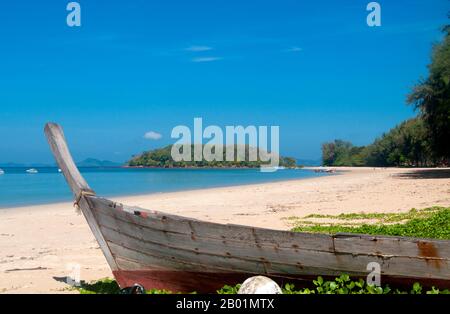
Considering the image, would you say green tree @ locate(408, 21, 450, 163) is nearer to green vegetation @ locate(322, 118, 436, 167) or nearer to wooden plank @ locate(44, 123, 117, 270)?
green vegetation @ locate(322, 118, 436, 167)

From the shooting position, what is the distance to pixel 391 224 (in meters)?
11.0

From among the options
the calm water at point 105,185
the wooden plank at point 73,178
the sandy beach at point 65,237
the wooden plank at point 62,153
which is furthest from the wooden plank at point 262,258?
the calm water at point 105,185

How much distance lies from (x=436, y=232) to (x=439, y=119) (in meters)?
27.7

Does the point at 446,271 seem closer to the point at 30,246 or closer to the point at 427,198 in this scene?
the point at 30,246

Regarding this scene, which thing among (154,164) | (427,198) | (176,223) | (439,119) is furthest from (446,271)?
(154,164)

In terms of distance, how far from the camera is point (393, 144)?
96.5m

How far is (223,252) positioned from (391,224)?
7175mm

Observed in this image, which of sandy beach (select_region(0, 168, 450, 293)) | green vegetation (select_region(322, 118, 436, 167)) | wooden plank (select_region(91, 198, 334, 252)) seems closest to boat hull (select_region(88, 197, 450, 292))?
wooden plank (select_region(91, 198, 334, 252))

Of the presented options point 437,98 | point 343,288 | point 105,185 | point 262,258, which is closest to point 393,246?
point 343,288

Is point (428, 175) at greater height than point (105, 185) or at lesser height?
greater

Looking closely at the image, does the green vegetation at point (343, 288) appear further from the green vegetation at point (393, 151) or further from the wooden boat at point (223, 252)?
the green vegetation at point (393, 151)

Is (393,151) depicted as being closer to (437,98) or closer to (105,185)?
(437,98)

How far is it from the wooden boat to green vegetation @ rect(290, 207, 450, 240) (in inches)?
178

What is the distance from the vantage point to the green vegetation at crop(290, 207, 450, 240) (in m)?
9.26
